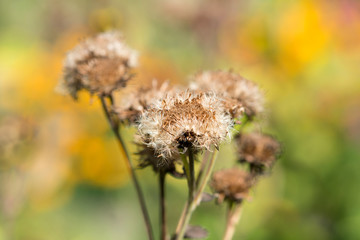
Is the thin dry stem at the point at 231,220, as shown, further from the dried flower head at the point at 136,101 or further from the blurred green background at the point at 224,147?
the blurred green background at the point at 224,147

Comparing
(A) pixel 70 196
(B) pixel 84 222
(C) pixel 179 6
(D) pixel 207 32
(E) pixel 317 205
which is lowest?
(E) pixel 317 205

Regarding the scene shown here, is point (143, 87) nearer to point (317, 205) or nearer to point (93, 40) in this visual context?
point (93, 40)

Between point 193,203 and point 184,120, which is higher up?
point 184,120

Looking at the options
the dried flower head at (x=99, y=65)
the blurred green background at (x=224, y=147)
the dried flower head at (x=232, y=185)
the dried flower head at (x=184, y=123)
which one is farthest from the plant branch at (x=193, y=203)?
the blurred green background at (x=224, y=147)

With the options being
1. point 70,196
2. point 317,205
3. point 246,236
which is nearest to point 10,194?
point 70,196

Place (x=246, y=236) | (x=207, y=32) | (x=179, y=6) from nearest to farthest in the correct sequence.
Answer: (x=246, y=236) < (x=207, y=32) < (x=179, y=6)

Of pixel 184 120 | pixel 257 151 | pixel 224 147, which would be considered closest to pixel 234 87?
pixel 257 151

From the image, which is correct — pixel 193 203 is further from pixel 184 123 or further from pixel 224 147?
pixel 224 147
